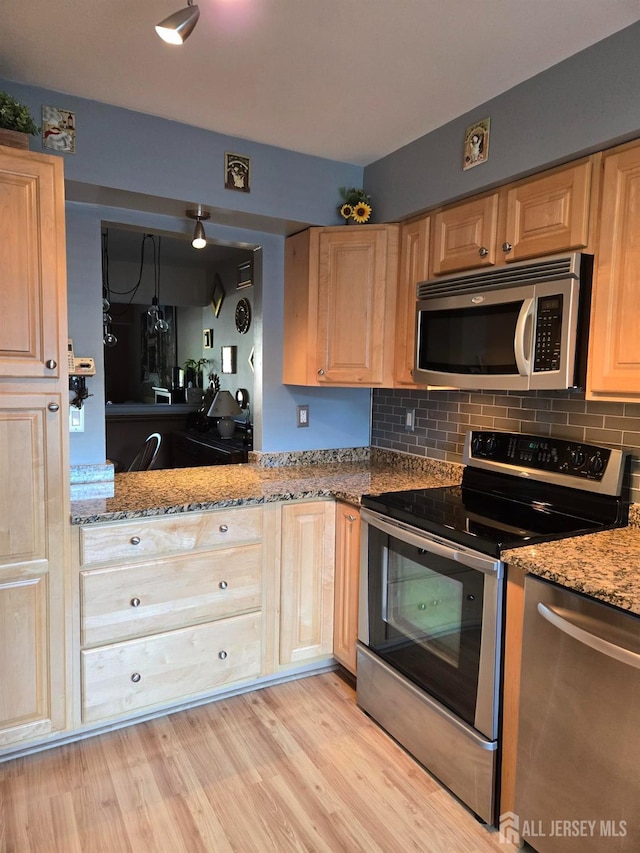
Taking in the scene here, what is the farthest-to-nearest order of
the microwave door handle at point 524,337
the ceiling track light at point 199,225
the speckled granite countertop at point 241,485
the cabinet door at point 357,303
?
the cabinet door at point 357,303, the ceiling track light at point 199,225, the speckled granite countertop at point 241,485, the microwave door handle at point 524,337

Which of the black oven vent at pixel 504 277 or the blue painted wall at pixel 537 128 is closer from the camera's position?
the blue painted wall at pixel 537 128

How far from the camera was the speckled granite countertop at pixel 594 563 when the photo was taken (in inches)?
53.0

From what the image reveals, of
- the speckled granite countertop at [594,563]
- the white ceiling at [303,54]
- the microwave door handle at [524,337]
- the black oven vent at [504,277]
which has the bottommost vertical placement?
the speckled granite countertop at [594,563]

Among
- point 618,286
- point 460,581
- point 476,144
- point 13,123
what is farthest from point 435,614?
point 13,123

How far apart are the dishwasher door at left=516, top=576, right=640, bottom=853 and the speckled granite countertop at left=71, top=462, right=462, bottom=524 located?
99 cm

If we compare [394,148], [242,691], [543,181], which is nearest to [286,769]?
[242,691]

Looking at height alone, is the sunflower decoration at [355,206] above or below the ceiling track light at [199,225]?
above

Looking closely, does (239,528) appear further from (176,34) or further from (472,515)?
(176,34)

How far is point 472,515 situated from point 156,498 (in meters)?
1.24

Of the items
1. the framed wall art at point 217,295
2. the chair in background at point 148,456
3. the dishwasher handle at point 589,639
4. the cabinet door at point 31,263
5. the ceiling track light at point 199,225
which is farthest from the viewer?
the framed wall art at point 217,295

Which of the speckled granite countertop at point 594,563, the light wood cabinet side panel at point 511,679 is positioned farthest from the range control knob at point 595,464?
the light wood cabinet side panel at point 511,679

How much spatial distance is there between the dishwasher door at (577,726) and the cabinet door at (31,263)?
5.63ft

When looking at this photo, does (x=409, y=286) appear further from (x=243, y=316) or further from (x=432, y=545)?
(x=243, y=316)

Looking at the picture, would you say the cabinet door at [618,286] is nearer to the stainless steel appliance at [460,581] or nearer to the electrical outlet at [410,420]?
the stainless steel appliance at [460,581]
